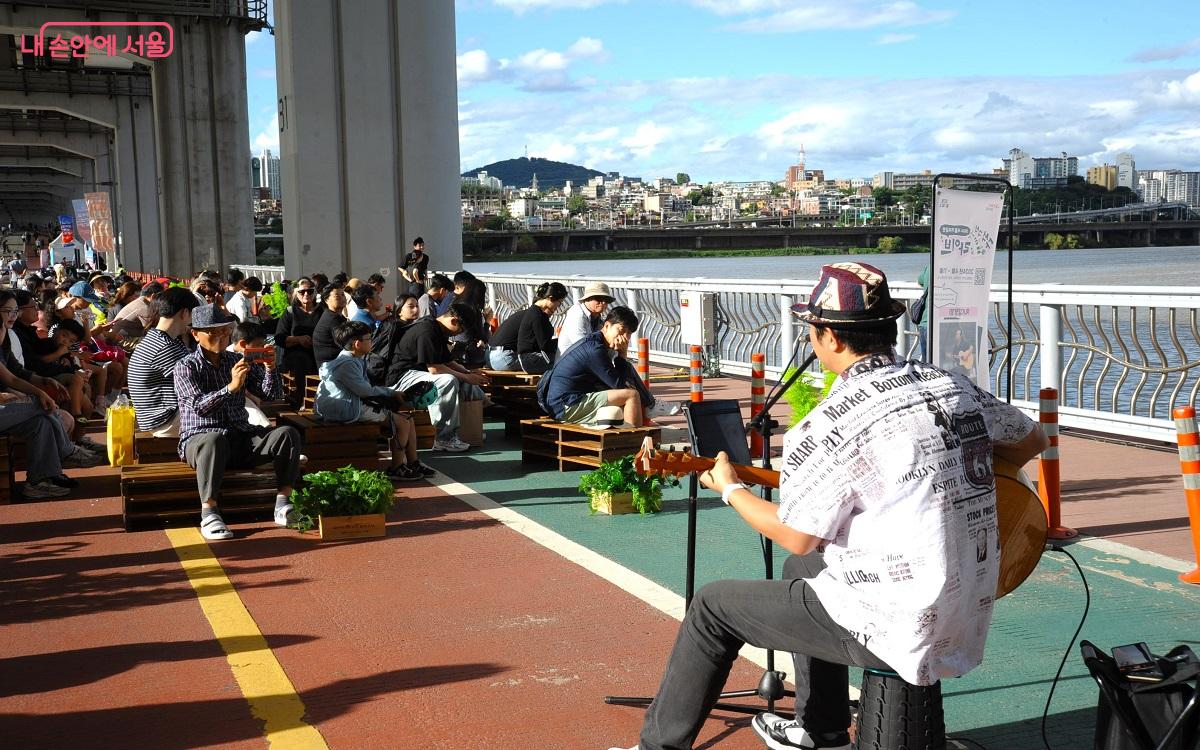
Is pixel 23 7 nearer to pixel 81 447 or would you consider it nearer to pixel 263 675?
pixel 81 447

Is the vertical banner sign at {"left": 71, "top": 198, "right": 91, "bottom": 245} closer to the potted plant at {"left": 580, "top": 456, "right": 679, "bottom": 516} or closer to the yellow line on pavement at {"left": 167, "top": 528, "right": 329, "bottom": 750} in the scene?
the potted plant at {"left": 580, "top": 456, "right": 679, "bottom": 516}

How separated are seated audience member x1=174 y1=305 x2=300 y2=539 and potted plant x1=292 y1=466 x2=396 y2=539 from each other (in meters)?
0.40

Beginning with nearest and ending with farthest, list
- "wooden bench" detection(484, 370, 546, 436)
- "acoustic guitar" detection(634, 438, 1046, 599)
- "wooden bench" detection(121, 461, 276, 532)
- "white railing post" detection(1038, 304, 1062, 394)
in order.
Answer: "acoustic guitar" detection(634, 438, 1046, 599) → "wooden bench" detection(121, 461, 276, 532) → "white railing post" detection(1038, 304, 1062, 394) → "wooden bench" detection(484, 370, 546, 436)

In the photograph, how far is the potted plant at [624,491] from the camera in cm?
874

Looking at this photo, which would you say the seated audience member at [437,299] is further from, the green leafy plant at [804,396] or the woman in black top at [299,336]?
the green leafy plant at [804,396]

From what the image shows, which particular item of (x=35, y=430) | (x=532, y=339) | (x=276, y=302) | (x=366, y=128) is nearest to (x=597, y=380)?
(x=532, y=339)

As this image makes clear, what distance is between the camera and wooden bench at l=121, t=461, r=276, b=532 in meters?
8.64

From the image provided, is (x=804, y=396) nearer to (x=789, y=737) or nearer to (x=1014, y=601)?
(x=1014, y=601)

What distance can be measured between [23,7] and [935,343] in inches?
1599

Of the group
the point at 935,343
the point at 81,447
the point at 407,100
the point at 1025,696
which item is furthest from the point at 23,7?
the point at 1025,696

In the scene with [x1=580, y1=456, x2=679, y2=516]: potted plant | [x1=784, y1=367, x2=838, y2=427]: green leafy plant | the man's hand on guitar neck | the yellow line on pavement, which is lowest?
the yellow line on pavement

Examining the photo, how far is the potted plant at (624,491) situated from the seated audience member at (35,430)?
15.4 feet

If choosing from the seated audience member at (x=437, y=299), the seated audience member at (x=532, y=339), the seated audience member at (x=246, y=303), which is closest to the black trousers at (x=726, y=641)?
the seated audience member at (x=532, y=339)

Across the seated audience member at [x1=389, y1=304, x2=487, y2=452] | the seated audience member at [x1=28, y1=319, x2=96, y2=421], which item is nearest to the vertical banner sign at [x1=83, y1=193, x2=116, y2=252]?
the seated audience member at [x1=28, y1=319, x2=96, y2=421]
